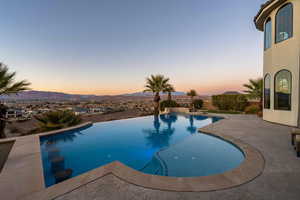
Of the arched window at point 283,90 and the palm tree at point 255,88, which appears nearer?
the arched window at point 283,90

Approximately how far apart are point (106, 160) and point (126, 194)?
9.35 ft

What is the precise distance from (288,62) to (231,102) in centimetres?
911

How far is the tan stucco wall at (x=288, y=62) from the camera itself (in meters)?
6.29

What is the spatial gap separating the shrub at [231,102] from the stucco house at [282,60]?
6709 mm

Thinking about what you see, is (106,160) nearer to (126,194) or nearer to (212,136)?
(126,194)

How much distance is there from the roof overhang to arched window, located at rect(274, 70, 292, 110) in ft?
13.0

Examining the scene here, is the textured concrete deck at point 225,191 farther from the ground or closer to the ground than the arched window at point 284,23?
closer to the ground

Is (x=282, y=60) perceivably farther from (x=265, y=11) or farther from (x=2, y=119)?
(x=2, y=119)

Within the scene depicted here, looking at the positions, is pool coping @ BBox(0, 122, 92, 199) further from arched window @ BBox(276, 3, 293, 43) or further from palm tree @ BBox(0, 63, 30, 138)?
arched window @ BBox(276, 3, 293, 43)

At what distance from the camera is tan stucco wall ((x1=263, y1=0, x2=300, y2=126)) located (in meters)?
6.29

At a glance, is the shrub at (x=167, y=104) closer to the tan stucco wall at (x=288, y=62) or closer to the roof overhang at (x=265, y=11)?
the tan stucco wall at (x=288, y=62)

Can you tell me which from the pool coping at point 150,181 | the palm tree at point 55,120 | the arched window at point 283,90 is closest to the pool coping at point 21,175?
the pool coping at point 150,181

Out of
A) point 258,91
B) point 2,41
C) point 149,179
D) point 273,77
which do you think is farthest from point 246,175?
point 2,41

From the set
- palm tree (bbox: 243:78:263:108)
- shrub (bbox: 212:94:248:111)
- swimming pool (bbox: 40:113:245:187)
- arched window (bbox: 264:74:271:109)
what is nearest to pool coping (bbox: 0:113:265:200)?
swimming pool (bbox: 40:113:245:187)
